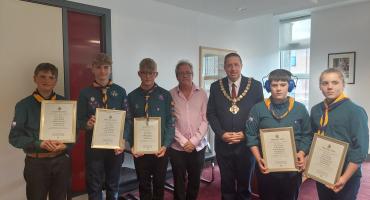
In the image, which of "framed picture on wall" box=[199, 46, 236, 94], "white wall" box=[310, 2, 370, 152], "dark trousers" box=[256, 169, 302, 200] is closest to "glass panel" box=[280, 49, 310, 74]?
"white wall" box=[310, 2, 370, 152]

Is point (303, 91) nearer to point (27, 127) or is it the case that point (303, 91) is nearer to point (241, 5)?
point (241, 5)

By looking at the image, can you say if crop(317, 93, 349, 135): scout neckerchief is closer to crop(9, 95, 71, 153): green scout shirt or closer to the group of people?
the group of people

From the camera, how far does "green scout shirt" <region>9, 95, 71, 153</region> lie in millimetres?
2000

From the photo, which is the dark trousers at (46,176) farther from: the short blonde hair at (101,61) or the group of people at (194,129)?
the short blonde hair at (101,61)

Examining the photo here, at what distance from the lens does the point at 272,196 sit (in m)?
2.04

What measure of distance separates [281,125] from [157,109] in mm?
1007

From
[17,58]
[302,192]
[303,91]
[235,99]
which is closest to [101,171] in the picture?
[235,99]

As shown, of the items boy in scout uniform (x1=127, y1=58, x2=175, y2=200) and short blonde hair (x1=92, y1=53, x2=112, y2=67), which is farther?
boy in scout uniform (x1=127, y1=58, x2=175, y2=200)

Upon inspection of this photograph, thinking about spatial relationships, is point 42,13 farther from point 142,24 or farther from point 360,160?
point 360,160

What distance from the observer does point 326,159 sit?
181cm

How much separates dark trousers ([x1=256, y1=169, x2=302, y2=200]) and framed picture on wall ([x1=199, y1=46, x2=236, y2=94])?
2.77 metres

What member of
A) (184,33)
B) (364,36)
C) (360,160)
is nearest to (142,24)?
(184,33)

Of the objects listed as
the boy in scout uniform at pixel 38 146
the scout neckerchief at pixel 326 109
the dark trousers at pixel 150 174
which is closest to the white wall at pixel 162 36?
the boy in scout uniform at pixel 38 146

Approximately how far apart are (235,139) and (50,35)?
2.15m
